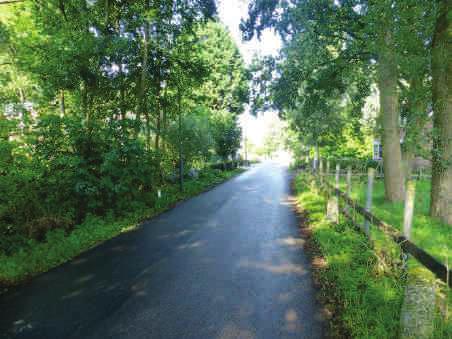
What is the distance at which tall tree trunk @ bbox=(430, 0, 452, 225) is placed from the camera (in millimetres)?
6637

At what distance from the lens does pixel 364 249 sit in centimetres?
566

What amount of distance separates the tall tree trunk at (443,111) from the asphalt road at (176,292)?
3.97 metres

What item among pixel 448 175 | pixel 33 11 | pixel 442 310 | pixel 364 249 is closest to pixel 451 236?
pixel 448 175

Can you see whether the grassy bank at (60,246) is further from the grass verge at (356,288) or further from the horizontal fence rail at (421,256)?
the horizontal fence rail at (421,256)

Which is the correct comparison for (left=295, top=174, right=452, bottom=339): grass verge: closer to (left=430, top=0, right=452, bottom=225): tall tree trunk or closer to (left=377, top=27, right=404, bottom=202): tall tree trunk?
(left=430, top=0, right=452, bottom=225): tall tree trunk

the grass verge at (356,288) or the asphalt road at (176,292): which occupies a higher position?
the grass verge at (356,288)

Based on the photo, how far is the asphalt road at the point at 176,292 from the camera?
3.59 metres

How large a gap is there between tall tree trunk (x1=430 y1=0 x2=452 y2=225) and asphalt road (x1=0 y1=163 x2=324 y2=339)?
13.0 feet

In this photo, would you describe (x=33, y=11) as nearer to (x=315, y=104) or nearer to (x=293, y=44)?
(x=293, y=44)

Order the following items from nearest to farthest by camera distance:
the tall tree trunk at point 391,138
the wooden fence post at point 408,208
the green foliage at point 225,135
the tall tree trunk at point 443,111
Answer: the wooden fence post at point 408,208 < the tall tree trunk at point 443,111 < the tall tree trunk at point 391,138 < the green foliage at point 225,135

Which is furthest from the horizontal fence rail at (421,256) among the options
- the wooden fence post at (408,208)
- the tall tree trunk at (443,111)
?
the tall tree trunk at (443,111)

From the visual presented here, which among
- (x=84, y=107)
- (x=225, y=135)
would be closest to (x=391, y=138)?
(x=84, y=107)

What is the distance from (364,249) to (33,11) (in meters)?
13.4

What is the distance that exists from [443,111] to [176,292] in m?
7.63
